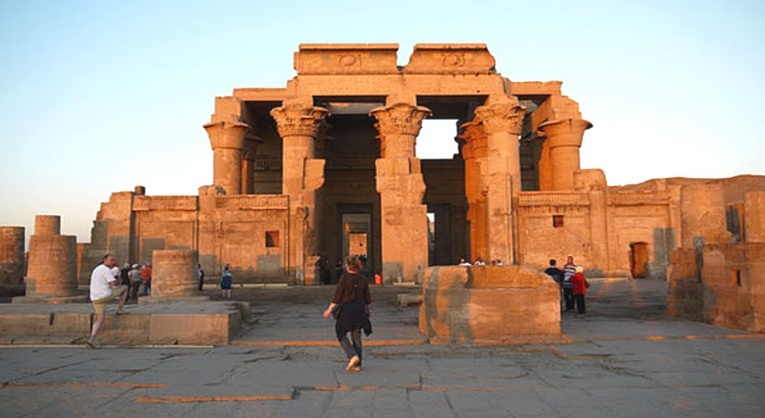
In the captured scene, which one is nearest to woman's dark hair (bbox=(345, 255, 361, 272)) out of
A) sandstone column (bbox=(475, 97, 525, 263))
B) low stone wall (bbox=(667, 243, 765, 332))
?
low stone wall (bbox=(667, 243, 765, 332))

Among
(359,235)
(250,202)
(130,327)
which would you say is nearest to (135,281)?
(250,202)

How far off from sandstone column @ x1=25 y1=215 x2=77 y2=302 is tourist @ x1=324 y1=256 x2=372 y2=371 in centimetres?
932

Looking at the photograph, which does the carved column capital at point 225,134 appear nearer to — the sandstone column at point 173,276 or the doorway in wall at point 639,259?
the sandstone column at point 173,276

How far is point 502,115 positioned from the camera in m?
22.0

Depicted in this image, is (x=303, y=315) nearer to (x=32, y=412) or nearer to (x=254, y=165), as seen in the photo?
(x=32, y=412)

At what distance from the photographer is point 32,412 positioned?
4.56 m

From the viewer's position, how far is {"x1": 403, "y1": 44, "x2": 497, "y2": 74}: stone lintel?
75.3 ft

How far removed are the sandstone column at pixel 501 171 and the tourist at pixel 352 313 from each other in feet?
50.9

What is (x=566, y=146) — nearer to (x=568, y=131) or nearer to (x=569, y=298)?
(x=568, y=131)

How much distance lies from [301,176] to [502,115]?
8360mm

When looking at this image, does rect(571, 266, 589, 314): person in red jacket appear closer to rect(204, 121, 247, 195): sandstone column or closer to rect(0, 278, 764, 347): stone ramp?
rect(0, 278, 764, 347): stone ramp

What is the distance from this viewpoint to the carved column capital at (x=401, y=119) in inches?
853

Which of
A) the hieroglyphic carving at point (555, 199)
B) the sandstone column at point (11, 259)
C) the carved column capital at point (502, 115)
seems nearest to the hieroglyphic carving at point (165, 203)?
the sandstone column at point (11, 259)

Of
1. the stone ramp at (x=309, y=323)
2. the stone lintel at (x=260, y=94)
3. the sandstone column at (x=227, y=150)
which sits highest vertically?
the stone lintel at (x=260, y=94)
